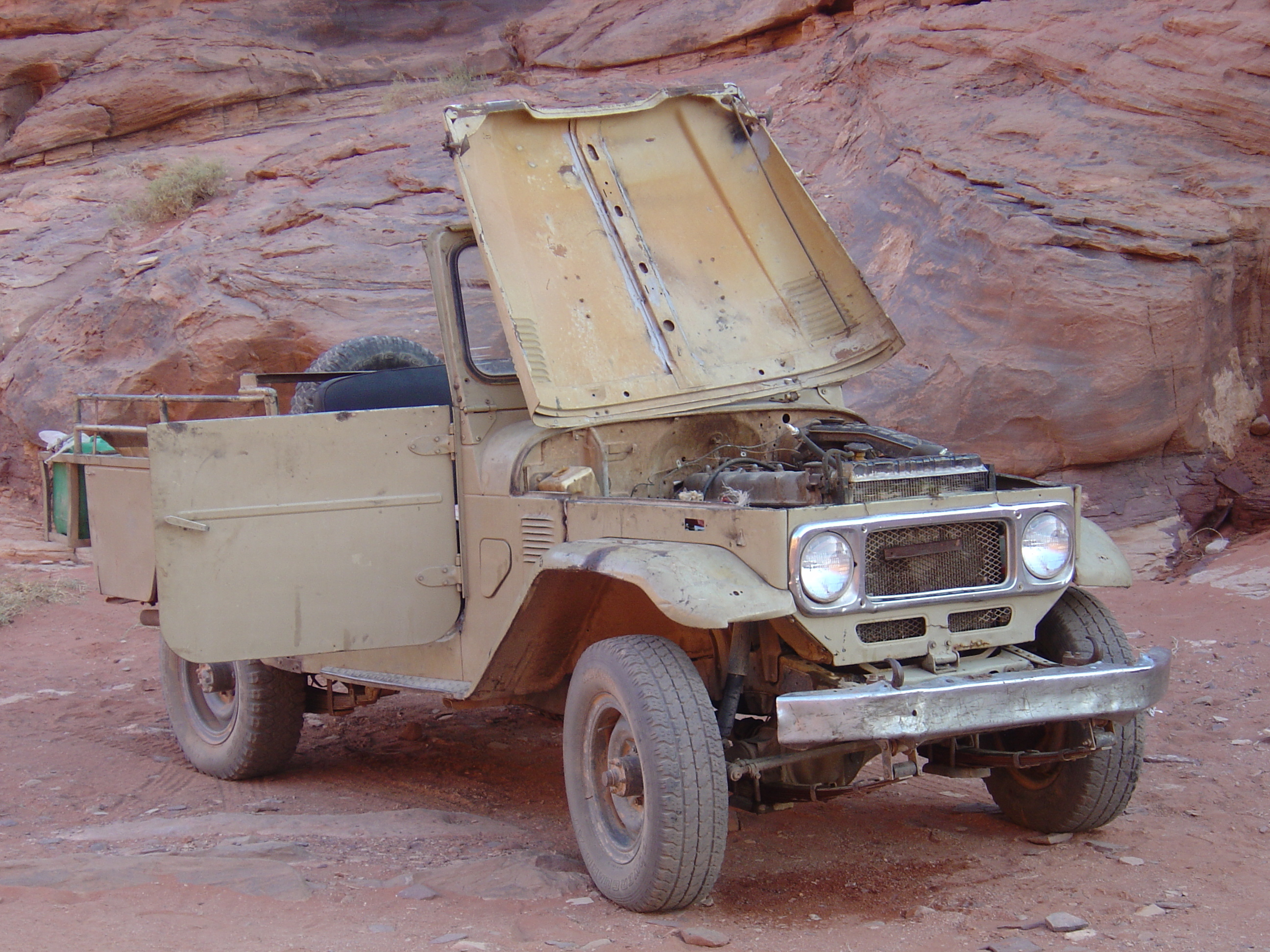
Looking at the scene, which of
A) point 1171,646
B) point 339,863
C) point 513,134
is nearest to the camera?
point 339,863

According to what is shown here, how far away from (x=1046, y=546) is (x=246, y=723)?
3414mm

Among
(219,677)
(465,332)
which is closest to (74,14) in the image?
(219,677)

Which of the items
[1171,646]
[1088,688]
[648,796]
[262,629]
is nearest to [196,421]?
[262,629]

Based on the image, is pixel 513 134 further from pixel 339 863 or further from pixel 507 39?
pixel 507 39

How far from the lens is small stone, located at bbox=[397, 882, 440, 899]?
3.71 m

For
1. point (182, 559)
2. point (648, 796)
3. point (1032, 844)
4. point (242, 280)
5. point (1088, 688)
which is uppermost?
point (242, 280)

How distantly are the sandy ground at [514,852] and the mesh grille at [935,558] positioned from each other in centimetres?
92

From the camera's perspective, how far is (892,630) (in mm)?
3598

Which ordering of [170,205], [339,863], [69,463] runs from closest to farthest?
[339,863] < [69,463] < [170,205]

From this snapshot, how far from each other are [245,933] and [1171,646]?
17.1 feet

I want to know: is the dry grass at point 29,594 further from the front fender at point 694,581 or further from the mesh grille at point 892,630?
the mesh grille at point 892,630

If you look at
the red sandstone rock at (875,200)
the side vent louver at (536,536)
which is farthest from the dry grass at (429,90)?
the side vent louver at (536,536)

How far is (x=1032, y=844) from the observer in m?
4.12

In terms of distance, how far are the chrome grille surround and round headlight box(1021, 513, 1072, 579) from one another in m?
0.02
